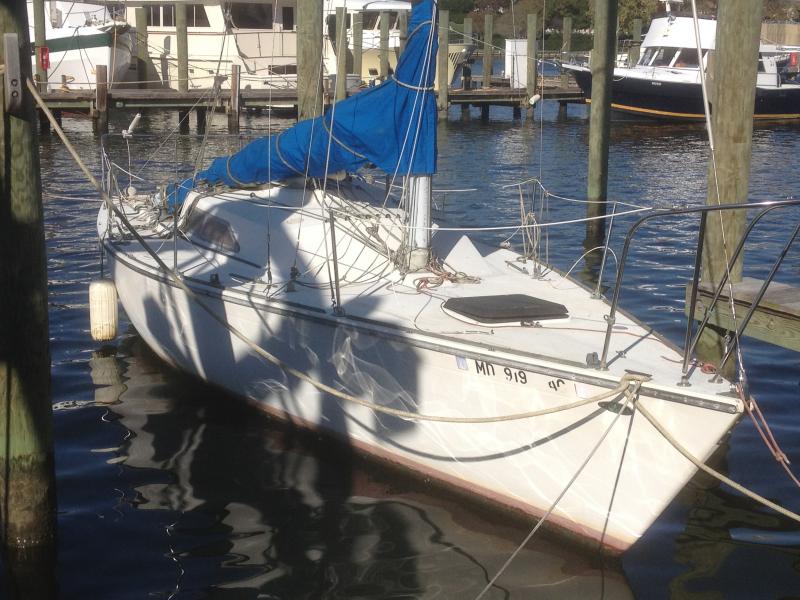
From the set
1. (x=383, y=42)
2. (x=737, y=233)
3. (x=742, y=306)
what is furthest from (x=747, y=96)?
(x=383, y=42)

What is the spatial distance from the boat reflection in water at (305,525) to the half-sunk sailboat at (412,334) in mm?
210

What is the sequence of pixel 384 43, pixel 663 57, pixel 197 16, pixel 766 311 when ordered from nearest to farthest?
pixel 766 311
pixel 384 43
pixel 197 16
pixel 663 57

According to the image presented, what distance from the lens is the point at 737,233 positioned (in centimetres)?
793

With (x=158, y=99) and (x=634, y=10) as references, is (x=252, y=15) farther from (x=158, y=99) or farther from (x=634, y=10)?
(x=634, y=10)

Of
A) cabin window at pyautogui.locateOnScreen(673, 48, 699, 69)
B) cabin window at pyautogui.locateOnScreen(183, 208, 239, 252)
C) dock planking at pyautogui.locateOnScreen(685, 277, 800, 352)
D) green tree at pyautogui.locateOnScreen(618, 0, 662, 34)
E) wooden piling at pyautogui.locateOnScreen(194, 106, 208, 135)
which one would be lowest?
dock planking at pyautogui.locateOnScreen(685, 277, 800, 352)

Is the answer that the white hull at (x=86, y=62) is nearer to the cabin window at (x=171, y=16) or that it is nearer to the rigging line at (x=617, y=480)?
the cabin window at (x=171, y=16)

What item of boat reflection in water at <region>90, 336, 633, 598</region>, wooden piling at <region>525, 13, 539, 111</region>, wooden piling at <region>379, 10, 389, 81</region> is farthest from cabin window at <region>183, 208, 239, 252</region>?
wooden piling at <region>525, 13, 539, 111</region>

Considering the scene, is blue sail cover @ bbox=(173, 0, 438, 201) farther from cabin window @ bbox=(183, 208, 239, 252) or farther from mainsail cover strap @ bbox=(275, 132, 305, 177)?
cabin window @ bbox=(183, 208, 239, 252)

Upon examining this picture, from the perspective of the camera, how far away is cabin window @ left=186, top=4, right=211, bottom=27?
33719 millimetres

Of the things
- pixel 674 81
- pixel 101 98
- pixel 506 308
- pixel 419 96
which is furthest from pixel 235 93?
pixel 506 308

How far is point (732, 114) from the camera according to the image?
25.7 feet

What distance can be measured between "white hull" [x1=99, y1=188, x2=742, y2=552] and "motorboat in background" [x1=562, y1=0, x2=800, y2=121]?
25.7 meters

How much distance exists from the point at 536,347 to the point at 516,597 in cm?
154

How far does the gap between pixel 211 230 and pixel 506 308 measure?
3.47m
